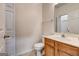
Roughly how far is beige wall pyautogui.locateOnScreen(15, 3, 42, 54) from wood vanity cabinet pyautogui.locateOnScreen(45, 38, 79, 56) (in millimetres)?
203

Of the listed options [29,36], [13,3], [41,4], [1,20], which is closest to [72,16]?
[41,4]

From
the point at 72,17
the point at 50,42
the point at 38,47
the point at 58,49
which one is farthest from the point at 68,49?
the point at 72,17

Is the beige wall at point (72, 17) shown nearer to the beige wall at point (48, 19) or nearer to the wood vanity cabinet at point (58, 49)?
the beige wall at point (48, 19)

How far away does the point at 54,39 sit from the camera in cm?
153

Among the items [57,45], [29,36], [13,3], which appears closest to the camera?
[13,3]

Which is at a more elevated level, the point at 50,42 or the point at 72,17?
the point at 72,17

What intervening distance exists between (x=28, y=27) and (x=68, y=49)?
58cm

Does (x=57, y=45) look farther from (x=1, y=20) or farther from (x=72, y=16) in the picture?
(x=1, y=20)

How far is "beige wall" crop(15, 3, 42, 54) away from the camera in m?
1.40

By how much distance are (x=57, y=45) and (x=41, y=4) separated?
0.60 meters

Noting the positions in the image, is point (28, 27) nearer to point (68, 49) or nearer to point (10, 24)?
point (10, 24)

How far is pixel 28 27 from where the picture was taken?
1415 mm

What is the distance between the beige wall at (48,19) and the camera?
144 cm

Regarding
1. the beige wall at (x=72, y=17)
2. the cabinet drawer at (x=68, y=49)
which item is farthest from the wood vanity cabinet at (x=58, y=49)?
the beige wall at (x=72, y=17)
